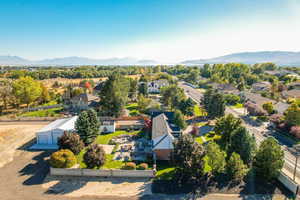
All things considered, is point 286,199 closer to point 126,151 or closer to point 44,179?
point 126,151

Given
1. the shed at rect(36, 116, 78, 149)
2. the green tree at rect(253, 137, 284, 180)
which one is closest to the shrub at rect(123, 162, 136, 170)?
the shed at rect(36, 116, 78, 149)

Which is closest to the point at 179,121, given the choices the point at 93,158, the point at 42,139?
the point at 93,158

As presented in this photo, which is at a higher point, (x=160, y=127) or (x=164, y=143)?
(x=160, y=127)

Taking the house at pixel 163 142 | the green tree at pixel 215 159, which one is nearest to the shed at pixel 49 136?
the house at pixel 163 142

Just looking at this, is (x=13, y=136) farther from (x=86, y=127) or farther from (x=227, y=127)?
(x=227, y=127)

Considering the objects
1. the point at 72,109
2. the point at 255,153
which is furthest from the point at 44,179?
the point at 72,109

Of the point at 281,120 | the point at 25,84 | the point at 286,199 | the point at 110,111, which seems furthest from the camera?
the point at 25,84

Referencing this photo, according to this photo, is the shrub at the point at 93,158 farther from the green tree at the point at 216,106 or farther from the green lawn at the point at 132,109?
the green tree at the point at 216,106
